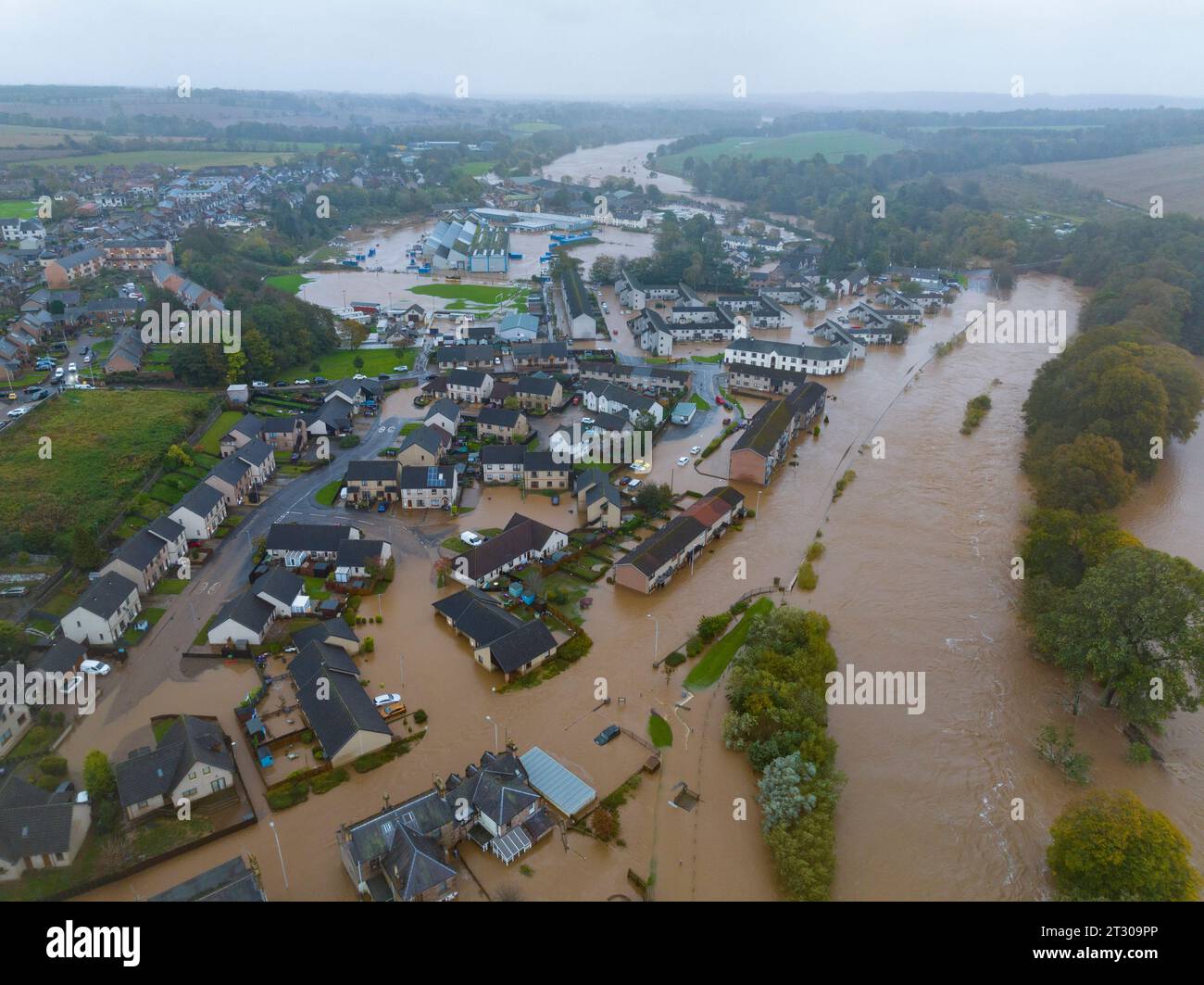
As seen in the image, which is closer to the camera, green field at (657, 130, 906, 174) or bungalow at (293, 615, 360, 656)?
bungalow at (293, 615, 360, 656)

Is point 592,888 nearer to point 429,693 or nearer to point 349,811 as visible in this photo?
point 349,811

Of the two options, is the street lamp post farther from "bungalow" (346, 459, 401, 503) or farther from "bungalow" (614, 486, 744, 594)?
"bungalow" (346, 459, 401, 503)

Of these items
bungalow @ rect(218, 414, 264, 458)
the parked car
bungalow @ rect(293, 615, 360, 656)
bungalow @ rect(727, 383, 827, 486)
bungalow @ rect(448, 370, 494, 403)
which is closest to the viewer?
the parked car

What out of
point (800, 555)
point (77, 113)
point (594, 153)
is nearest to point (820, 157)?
point (594, 153)

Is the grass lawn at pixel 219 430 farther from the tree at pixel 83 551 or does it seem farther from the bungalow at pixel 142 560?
the tree at pixel 83 551

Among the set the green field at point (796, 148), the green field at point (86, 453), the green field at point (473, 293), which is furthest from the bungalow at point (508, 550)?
the green field at point (796, 148)

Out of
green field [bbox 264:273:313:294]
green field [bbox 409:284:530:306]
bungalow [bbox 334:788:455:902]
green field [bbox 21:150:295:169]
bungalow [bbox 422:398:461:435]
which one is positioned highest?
green field [bbox 21:150:295:169]

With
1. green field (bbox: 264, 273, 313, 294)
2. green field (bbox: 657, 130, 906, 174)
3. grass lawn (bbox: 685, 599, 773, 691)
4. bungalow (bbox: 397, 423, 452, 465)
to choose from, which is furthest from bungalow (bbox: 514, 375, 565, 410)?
green field (bbox: 657, 130, 906, 174)
